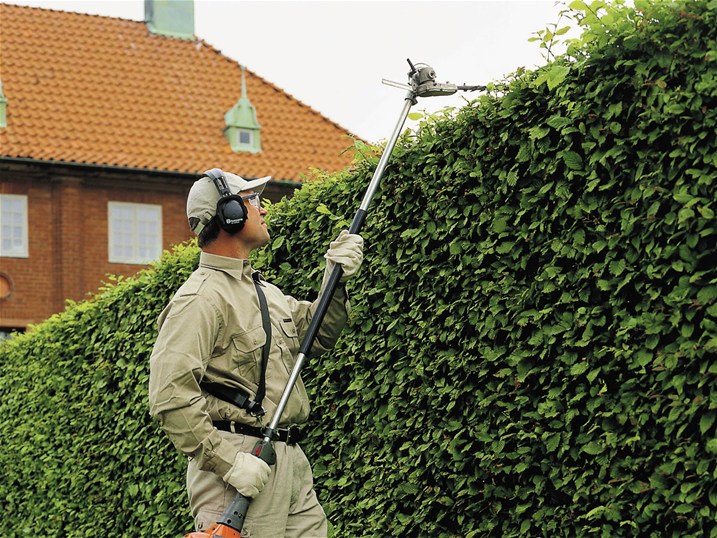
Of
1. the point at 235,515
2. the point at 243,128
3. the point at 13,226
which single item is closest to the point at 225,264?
the point at 235,515

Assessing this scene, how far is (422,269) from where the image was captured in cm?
582

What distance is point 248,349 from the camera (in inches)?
196

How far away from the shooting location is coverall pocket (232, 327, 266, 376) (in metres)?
4.97

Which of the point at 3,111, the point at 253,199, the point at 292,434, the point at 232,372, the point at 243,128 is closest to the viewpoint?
the point at 232,372

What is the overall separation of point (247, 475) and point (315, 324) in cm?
91

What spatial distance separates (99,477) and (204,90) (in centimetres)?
2080

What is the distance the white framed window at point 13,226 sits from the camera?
25.9 metres

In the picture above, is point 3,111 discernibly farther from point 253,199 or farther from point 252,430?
point 252,430

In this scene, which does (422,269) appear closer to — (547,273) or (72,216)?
(547,273)

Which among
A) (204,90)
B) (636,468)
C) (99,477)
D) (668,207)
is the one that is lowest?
(99,477)

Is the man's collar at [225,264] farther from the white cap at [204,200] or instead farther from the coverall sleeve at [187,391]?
the coverall sleeve at [187,391]

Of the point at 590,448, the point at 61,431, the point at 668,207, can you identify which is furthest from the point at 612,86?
the point at 61,431

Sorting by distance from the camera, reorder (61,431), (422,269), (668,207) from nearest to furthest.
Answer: (668,207), (422,269), (61,431)

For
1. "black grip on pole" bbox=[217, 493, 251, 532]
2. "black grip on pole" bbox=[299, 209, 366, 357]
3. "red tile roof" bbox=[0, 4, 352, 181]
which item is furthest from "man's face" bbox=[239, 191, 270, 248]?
"red tile roof" bbox=[0, 4, 352, 181]
